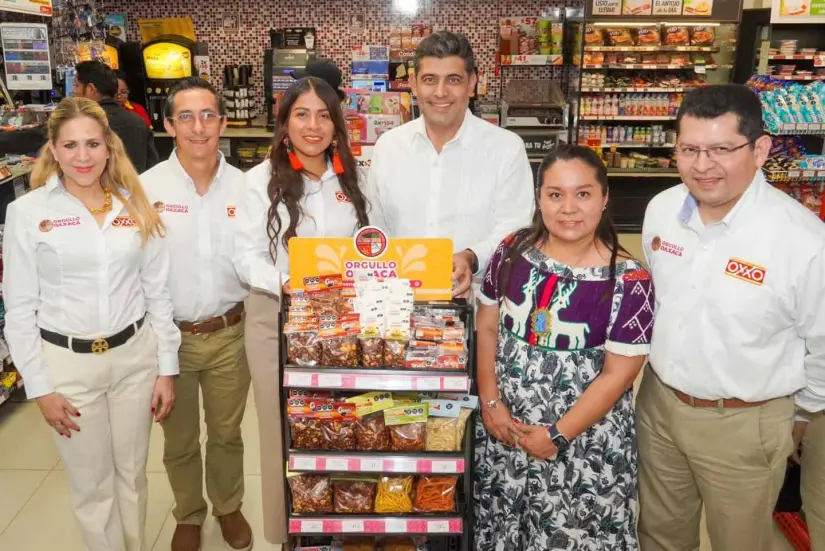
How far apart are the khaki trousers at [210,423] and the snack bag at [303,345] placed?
92 centimetres

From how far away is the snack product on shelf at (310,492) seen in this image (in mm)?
2217

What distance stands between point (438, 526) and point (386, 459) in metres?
0.29

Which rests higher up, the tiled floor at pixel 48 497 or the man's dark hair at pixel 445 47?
the man's dark hair at pixel 445 47

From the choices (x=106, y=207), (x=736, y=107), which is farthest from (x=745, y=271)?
(x=106, y=207)

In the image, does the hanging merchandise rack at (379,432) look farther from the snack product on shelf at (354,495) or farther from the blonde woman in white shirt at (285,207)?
the blonde woman in white shirt at (285,207)

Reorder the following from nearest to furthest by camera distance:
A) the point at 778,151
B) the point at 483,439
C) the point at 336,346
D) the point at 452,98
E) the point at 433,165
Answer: the point at 336,346, the point at 483,439, the point at 452,98, the point at 433,165, the point at 778,151

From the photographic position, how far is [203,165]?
2.78 m

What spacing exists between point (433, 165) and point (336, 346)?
1078 millimetres

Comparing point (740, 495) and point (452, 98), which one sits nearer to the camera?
point (740, 495)

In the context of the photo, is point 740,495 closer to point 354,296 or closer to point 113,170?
point 354,296

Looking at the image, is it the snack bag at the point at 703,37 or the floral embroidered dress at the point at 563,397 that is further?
the snack bag at the point at 703,37

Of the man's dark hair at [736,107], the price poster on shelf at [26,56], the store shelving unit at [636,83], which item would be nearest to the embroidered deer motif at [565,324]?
the man's dark hair at [736,107]

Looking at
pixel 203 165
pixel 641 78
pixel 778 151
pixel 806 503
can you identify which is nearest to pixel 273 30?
pixel 641 78

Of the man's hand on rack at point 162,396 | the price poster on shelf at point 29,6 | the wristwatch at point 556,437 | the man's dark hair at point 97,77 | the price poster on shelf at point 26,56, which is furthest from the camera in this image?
the man's dark hair at point 97,77
